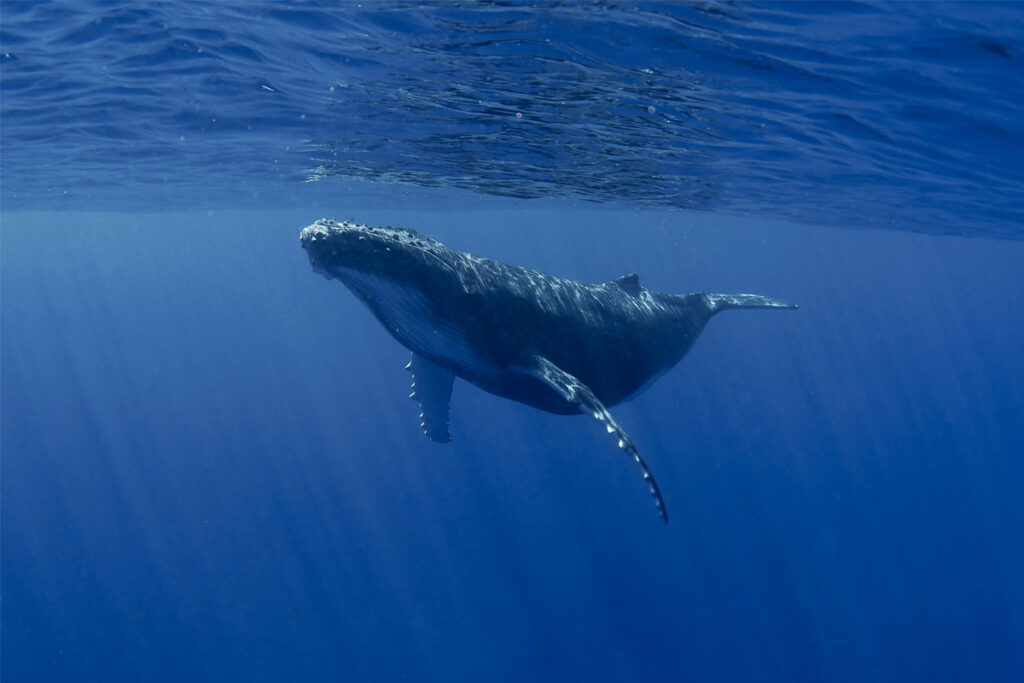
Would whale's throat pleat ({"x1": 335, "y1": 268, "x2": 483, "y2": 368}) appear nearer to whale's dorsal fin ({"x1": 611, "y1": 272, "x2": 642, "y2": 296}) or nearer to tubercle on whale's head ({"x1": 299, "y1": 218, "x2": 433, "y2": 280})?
tubercle on whale's head ({"x1": 299, "y1": 218, "x2": 433, "y2": 280})

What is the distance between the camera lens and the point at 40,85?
15.0 m

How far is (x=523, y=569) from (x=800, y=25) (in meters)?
28.2

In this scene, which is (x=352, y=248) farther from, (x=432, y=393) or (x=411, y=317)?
(x=432, y=393)

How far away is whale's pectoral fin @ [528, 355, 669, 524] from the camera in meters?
5.78

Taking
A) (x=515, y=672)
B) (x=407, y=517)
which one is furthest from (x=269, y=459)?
(x=515, y=672)

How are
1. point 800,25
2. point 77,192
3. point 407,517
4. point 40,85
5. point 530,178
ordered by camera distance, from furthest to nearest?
point 407,517 → point 77,192 → point 530,178 → point 40,85 → point 800,25

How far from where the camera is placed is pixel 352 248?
230 inches

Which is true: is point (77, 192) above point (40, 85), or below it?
below

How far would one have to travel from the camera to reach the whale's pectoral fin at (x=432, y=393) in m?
8.93

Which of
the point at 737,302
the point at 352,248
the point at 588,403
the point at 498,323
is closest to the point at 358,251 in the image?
the point at 352,248

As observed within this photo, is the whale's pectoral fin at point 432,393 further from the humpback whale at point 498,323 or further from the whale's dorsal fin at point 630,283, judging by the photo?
the whale's dorsal fin at point 630,283

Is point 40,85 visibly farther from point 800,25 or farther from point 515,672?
point 515,672

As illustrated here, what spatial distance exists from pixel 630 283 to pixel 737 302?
2892 millimetres

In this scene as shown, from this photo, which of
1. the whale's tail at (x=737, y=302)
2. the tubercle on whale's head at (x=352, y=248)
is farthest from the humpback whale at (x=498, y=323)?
the whale's tail at (x=737, y=302)
